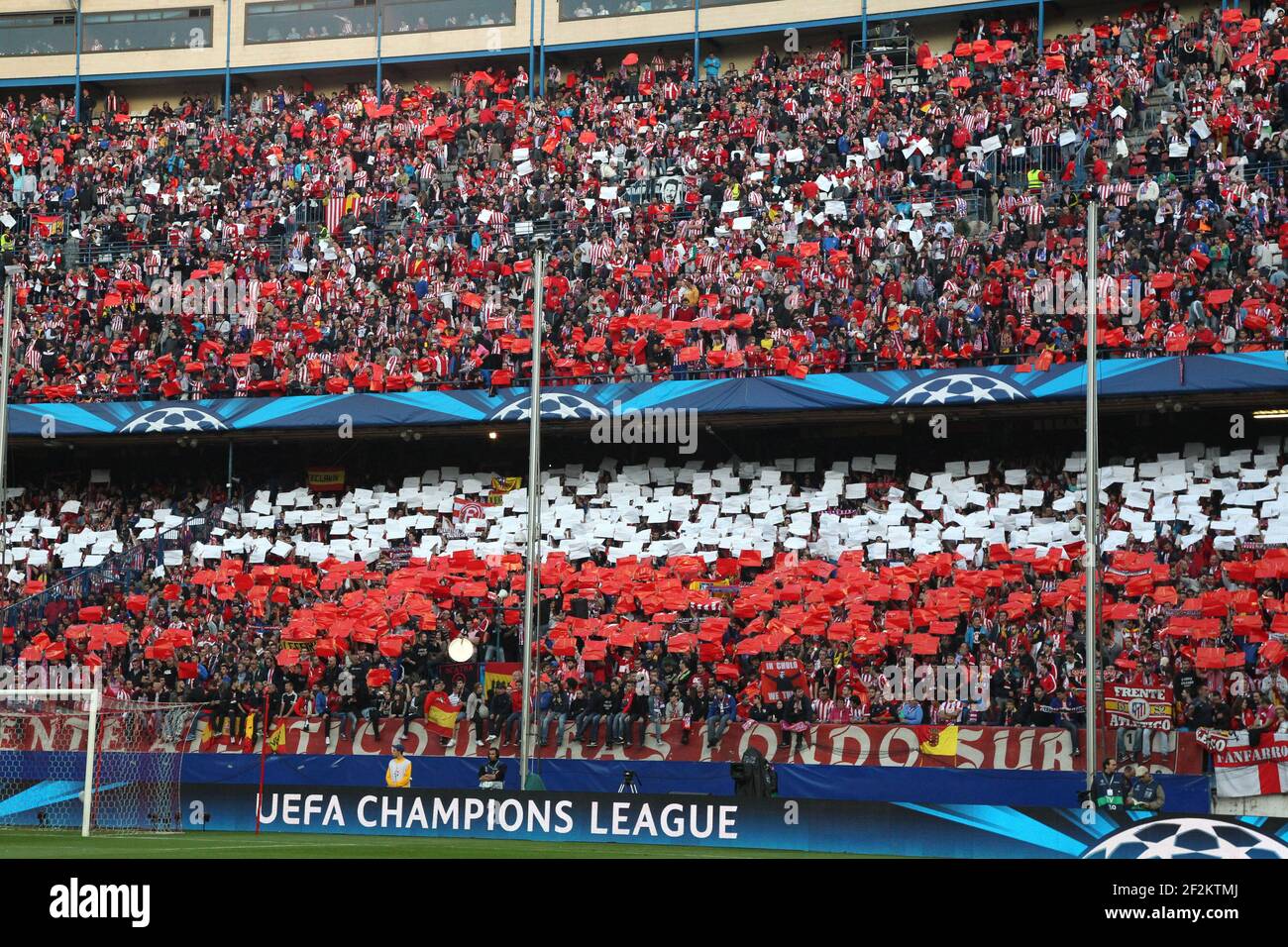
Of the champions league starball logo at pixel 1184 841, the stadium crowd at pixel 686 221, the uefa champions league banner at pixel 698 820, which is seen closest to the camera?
the champions league starball logo at pixel 1184 841

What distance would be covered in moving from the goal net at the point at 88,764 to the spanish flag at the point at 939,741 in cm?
1173

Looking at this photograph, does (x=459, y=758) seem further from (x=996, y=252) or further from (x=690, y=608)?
(x=996, y=252)

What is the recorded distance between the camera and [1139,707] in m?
27.4

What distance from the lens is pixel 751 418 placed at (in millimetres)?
36469

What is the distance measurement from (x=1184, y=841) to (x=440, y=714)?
20.5 metres

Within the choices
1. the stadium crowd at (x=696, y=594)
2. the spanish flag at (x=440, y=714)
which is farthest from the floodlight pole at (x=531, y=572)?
the stadium crowd at (x=696, y=594)

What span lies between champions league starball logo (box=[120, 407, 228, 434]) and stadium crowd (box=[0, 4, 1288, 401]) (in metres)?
0.96

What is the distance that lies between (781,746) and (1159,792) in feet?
24.5

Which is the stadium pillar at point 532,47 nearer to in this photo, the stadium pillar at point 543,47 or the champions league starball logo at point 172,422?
the stadium pillar at point 543,47

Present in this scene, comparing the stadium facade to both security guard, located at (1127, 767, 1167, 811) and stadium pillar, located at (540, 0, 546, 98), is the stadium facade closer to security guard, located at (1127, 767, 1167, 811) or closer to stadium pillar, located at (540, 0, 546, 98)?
stadium pillar, located at (540, 0, 546, 98)

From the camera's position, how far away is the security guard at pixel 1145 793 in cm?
2267
